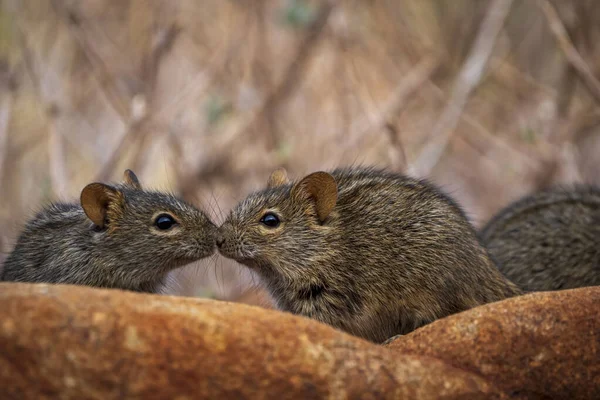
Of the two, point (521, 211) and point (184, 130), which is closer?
point (521, 211)

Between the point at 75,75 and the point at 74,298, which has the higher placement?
the point at 75,75

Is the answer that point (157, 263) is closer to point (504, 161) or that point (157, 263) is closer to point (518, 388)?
point (518, 388)

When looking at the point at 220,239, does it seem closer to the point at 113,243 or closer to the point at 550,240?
the point at 113,243

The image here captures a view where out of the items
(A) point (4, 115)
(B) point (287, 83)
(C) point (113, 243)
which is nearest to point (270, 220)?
(C) point (113, 243)

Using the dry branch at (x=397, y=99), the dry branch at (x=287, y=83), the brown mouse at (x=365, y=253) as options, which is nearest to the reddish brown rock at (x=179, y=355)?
the brown mouse at (x=365, y=253)

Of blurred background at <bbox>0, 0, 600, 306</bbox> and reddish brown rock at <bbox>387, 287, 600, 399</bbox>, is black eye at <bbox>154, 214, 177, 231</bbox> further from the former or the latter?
blurred background at <bbox>0, 0, 600, 306</bbox>

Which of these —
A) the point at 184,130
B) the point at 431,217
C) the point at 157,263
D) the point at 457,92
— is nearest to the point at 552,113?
the point at 457,92

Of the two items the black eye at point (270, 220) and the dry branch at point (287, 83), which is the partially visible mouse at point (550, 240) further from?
the dry branch at point (287, 83)

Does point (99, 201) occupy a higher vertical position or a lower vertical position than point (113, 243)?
higher
